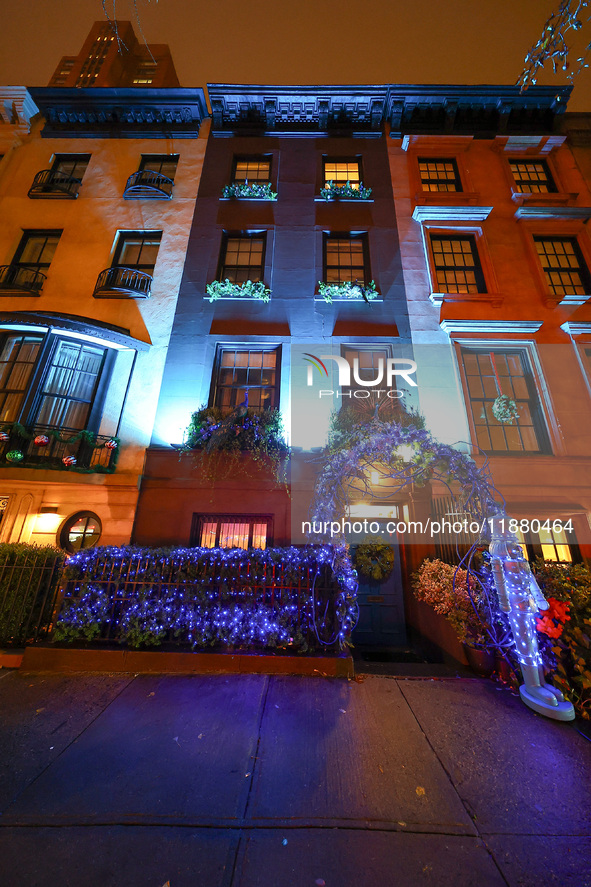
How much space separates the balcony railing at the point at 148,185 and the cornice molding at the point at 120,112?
8.07 ft

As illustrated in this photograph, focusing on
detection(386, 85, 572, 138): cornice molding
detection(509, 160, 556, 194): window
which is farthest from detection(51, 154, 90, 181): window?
detection(509, 160, 556, 194): window

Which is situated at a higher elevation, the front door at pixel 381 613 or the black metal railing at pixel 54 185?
the black metal railing at pixel 54 185

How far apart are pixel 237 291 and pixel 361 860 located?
1173cm

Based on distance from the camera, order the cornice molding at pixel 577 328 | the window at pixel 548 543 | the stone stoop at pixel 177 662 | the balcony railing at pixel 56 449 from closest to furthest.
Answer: the stone stoop at pixel 177 662
the balcony railing at pixel 56 449
the window at pixel 548 543
the cornice molding at pixel 577 328

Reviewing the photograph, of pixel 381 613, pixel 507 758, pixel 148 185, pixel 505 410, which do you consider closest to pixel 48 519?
pixel 381 613

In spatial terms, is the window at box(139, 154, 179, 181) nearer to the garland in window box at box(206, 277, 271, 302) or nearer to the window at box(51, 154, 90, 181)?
the window at box(51, 154, 90, 181)

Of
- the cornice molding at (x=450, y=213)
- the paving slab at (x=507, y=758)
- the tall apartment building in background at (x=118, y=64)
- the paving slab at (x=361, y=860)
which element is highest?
the tall apartment building in background at (x=118, y=64)

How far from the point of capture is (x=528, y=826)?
9.53ft

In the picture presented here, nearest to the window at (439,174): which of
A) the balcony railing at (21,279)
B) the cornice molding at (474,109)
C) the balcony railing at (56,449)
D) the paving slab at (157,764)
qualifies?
the cornice molding at (474,109)

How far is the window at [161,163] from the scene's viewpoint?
1302 centimetres

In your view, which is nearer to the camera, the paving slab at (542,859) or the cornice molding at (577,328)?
the paving slab at (542,859)

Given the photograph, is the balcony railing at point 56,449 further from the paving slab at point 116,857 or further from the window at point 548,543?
the window at point 548,543

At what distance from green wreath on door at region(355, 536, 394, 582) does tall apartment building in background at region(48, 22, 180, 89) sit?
25.6 m

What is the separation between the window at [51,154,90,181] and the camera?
13141mm
